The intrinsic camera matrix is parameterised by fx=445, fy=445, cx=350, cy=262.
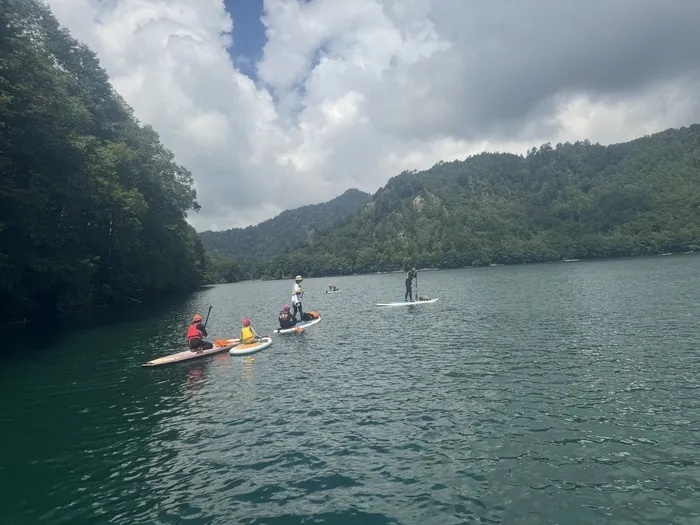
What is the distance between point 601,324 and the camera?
27.9 metres

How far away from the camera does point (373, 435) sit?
41.6 ft

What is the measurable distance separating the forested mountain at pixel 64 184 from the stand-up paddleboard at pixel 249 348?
16169 millimetres

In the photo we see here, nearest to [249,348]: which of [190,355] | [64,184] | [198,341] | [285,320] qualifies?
[198,341]

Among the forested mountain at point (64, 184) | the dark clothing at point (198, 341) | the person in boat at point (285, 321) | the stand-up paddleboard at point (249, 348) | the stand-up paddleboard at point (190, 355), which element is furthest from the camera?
the person in boat at point (285, 321)

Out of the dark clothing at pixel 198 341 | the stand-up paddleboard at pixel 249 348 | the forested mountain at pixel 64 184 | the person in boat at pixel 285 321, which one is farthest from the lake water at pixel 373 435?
the forested mountain at pixel 64 184

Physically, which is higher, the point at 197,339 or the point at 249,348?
the point at 197,339

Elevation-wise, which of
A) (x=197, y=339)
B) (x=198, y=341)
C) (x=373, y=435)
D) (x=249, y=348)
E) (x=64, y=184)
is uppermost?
(x=64, y=184)

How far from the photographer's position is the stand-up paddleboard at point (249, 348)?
2555 centimetres

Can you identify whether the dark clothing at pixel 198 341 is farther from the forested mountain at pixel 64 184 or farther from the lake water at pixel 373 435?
the forested mountain at pixel 64 184

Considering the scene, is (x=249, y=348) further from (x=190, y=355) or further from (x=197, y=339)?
(x=190, y=355)

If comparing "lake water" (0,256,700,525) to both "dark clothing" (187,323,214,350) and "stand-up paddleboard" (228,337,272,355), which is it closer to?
"stand-up paddleboard" (228,337,272,355)

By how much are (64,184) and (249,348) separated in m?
24.8

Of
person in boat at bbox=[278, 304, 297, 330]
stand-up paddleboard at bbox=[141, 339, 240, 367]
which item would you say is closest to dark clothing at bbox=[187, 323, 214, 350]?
stand-up paddleboard at bbox=[141, 339, 240, 367]

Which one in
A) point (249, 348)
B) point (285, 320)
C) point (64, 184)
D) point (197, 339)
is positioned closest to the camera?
point (197, 339)
